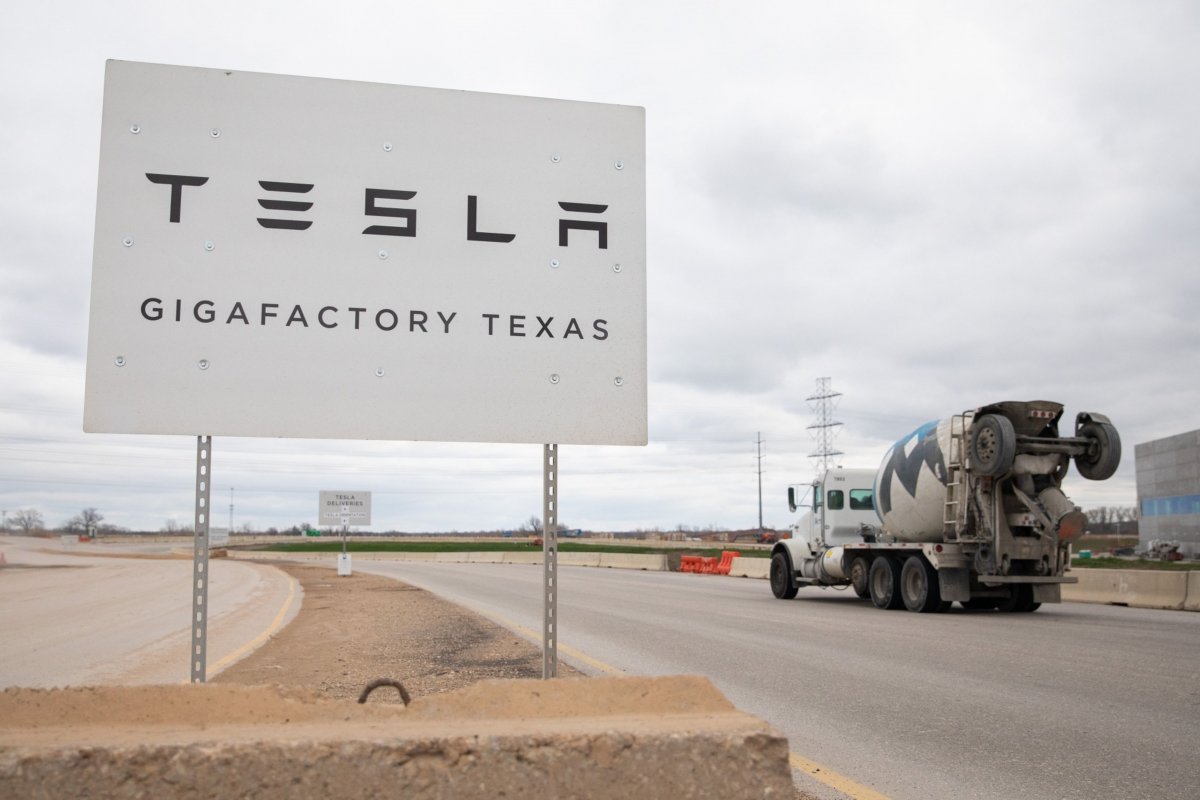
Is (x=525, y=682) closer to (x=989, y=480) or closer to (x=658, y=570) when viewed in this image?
(x=989, y=480)

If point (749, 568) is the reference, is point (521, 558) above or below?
below

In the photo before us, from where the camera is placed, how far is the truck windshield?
23.0m

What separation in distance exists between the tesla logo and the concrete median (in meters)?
2.24

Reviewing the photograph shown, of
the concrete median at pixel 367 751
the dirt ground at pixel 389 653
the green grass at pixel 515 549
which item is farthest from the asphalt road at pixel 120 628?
the green grass at pixel 515 549

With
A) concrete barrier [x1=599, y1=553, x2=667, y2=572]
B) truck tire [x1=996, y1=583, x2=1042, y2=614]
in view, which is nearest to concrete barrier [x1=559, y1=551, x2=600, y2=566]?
concrete barrier [x1=599, y1=553, x2=667, y2=572]

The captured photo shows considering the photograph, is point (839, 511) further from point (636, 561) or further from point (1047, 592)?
point (636, 561)

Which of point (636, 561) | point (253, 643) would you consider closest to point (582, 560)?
point (636, 561)

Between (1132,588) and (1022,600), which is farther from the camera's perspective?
(1132,588)

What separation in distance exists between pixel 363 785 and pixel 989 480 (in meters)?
17.1

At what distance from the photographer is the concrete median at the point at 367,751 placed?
2225 millimetres

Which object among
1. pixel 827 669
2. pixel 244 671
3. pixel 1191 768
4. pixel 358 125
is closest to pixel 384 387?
pixel 358 125

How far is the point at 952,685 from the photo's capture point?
9453 millimetres

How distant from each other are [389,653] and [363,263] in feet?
→ 25.8

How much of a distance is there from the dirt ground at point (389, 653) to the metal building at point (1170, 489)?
197 ft
